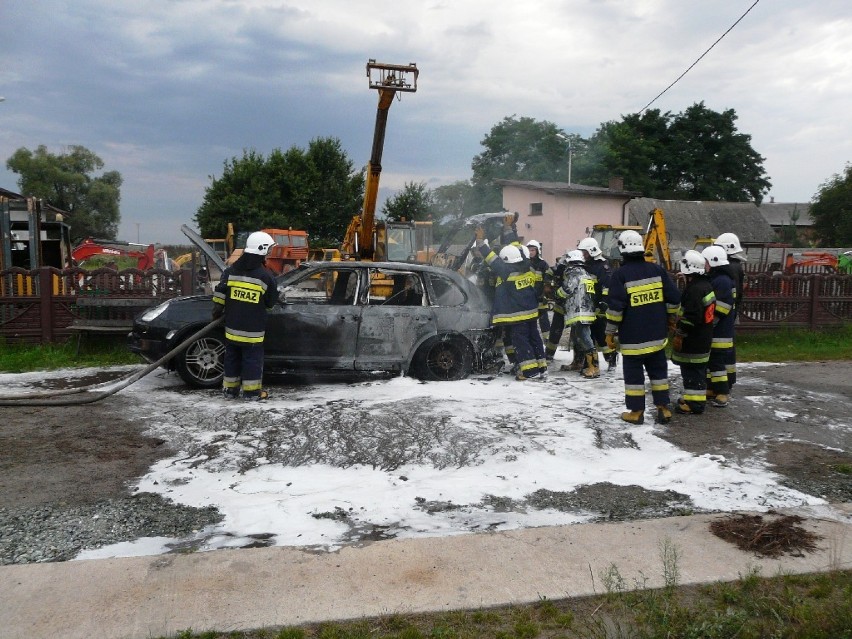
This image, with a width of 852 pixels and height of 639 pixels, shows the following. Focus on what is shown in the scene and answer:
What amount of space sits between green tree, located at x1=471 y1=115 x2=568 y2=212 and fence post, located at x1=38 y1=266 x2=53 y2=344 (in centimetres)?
3200

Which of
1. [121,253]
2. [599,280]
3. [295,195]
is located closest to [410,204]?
[295,195]

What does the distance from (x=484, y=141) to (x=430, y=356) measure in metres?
43.4

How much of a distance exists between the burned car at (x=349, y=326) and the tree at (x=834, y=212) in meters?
53.6

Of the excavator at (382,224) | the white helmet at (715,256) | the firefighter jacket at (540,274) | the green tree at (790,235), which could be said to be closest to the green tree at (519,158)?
the excavator at (382,224)

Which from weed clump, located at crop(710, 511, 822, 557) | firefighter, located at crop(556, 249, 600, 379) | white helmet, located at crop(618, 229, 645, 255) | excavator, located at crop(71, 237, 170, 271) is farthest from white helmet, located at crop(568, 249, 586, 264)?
excavator, located at crop(71, 237, 170, 271)

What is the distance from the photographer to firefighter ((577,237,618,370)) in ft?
30.6

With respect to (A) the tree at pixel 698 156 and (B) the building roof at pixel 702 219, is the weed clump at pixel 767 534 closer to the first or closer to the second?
(B) the building roof at pixel 702 219

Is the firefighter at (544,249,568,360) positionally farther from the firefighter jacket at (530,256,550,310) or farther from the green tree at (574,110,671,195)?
the green tree at (574,110,671,195)

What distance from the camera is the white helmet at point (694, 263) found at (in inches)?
278

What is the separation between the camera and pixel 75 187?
64.9 metres

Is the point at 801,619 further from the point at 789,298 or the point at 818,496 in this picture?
the point at 789,298

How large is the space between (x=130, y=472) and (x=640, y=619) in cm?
384

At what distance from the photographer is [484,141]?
4944 cm

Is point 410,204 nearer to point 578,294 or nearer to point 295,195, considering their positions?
point 295,195
